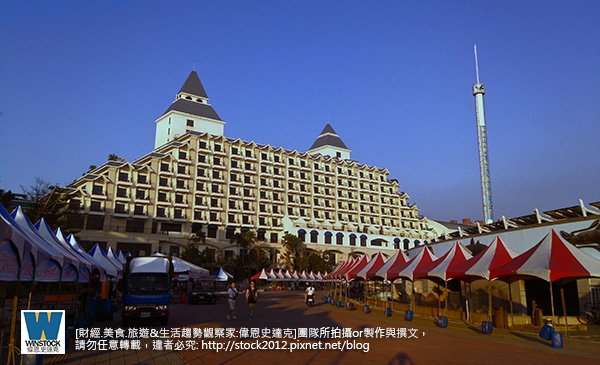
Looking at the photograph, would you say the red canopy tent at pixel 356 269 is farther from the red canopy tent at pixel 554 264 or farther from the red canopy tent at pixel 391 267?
the red canopy tent at pixel 554 264

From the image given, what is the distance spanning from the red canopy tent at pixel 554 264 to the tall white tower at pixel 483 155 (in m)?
49.0

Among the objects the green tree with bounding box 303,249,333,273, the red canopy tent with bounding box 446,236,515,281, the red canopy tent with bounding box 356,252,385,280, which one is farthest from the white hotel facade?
the red canopy tent with bounding box 446,236,515,281

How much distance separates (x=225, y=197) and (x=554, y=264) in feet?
211

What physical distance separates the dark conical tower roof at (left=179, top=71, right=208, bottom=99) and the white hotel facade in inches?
8.6

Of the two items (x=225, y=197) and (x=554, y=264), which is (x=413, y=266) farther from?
(x=225, y=197)

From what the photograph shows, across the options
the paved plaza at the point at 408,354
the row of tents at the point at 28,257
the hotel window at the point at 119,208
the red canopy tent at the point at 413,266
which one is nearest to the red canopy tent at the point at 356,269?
the red canopy tent at the point at 413,266

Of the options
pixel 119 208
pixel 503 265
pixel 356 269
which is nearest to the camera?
pixel 503 265

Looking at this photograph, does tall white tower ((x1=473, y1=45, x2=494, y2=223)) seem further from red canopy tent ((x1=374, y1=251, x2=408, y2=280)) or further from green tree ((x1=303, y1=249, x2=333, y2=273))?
red canopy tent ((x1=374, y1=251, x2=408, y2=280))

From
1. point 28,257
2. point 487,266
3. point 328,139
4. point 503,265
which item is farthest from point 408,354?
point 328,139

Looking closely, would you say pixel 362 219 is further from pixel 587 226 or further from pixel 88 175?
pixel 587 226

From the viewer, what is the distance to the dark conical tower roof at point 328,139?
10506 centimetres

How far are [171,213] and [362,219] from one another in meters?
39.2

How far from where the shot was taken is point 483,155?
66.6 m

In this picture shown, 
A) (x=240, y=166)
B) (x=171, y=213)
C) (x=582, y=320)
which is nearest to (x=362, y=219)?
(x=240, y=166)
